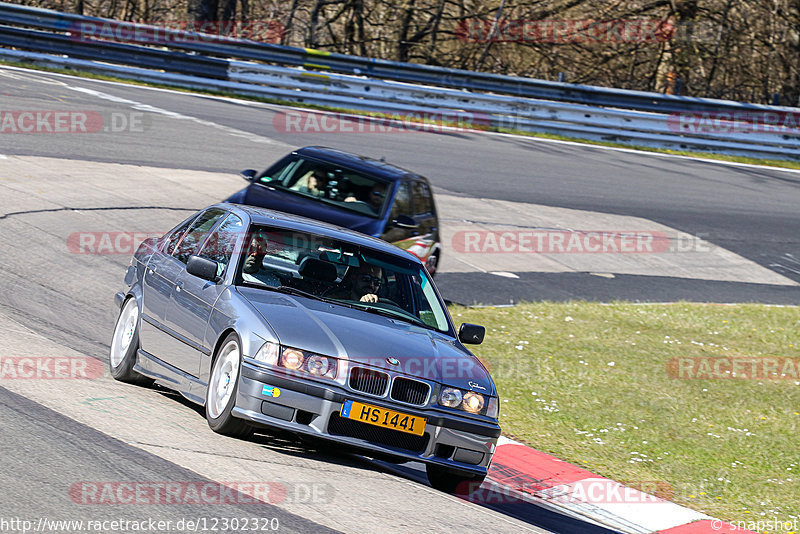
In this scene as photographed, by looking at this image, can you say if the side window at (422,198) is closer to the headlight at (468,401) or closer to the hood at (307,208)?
the hood at (307,208)

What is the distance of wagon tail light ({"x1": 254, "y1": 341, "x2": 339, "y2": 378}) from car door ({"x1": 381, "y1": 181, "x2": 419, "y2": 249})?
5690 mm

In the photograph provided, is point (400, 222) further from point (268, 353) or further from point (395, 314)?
point (268, 353)

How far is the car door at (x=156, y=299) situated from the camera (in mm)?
7555

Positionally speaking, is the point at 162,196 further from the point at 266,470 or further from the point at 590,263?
the point at 266,470

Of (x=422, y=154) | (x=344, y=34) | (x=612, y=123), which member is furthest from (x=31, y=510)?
(x=344, y=34)

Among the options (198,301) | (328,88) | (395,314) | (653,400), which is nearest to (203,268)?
(198,301)

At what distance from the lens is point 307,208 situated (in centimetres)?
1195

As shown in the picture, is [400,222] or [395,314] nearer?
[395,314]

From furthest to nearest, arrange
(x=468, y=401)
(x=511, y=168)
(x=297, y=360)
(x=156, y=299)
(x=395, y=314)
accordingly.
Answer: (x=511, y=168), (x=156, y=299), (x=395, y=314), (x=468, y=401), (x=297, y=360)

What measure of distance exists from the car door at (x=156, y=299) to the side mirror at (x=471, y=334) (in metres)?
2.07

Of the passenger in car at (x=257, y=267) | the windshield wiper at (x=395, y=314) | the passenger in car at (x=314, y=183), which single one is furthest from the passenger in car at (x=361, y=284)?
the passenger in car at (x=314, y=183)

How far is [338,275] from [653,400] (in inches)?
165

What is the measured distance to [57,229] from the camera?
12.8 meters

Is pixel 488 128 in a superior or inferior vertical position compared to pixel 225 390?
superior
